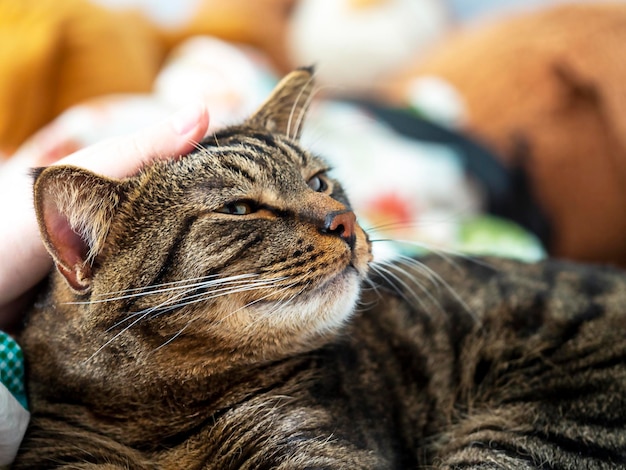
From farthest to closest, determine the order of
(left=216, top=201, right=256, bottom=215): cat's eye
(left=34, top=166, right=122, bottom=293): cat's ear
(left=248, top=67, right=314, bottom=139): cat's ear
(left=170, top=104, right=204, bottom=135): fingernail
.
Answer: (left=248, top=67, right=314, bottom=139): cat's ear, (left=170, top=104, right=204, bottom=135): fingernail, (left=216, top=201, right=256, bottom=215): cat's eye, (left=34, top=166, right=122, bottom=293): cat's ear

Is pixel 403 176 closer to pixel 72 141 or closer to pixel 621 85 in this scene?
pixel 621 85

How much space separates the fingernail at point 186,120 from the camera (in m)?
0.97

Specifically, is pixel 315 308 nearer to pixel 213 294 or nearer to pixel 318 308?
pixel 318 308

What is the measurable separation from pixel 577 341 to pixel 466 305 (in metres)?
0.20

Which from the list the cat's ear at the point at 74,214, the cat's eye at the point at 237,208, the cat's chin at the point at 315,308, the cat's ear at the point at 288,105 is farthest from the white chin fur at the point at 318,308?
the cat's ear at the point at 288,105

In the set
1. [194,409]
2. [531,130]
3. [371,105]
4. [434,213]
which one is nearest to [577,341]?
[194,409]

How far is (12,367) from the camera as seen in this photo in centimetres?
88

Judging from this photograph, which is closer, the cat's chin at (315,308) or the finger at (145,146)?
the cat's chin at (315,308)

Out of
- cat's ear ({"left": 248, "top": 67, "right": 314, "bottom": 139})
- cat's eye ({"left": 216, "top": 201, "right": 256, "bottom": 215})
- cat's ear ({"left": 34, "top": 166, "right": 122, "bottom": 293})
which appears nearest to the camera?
cat's ear ({"left": 34, "top": 166, "right": 122, "bottom": 293})

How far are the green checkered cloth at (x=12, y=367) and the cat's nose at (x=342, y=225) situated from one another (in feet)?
1.65

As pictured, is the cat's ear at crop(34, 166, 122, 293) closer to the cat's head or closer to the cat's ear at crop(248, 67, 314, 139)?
Answer: the cat's head

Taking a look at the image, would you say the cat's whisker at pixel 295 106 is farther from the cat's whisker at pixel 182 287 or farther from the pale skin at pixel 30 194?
the cat's whisker at pixel 182 287

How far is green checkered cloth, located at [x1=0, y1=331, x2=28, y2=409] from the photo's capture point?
2.86 feet

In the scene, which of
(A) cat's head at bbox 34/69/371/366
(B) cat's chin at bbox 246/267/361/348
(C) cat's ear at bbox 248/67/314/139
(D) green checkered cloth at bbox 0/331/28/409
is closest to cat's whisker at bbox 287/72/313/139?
(C) cat's ear at bbox 248/67/314/139
